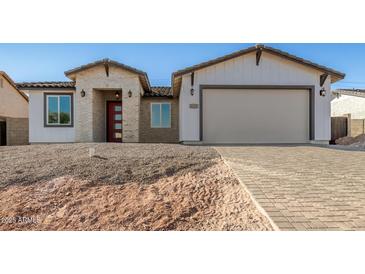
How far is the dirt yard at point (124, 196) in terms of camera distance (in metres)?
3.15

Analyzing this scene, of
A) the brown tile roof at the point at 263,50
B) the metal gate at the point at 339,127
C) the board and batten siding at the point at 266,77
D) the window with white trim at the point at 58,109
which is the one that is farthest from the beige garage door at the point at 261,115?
the window with white trim at the point at 58,109

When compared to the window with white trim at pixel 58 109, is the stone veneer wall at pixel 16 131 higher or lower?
lower

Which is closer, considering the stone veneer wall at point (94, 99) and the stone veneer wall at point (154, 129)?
the stone veneer wall at point (94, 99)

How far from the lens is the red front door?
41.2 ft

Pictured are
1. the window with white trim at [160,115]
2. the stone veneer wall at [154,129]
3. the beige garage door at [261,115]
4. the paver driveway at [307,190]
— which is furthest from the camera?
the window with white trim at [160,115]

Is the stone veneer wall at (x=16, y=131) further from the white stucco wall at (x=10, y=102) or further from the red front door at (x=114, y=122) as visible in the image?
the red front door at (x=114, y=122)

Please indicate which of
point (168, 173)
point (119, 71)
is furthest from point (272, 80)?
point (168, 173)

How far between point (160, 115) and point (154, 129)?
2.80ft

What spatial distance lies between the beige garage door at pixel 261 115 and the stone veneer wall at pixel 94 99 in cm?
379

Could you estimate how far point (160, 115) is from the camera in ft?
41.6

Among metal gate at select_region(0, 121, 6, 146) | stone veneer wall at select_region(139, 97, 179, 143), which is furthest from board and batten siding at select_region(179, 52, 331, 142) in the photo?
metal gate at select_region(0, 121, 6, 146)

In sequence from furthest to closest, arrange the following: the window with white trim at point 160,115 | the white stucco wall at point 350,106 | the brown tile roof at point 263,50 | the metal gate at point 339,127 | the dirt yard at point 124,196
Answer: the white stucco wall at point 350,106
the metal gate at point 339,127
the window with white trim at point 160,115
the brown tile roof at point 263,50
the dirt yard at point 124,196
